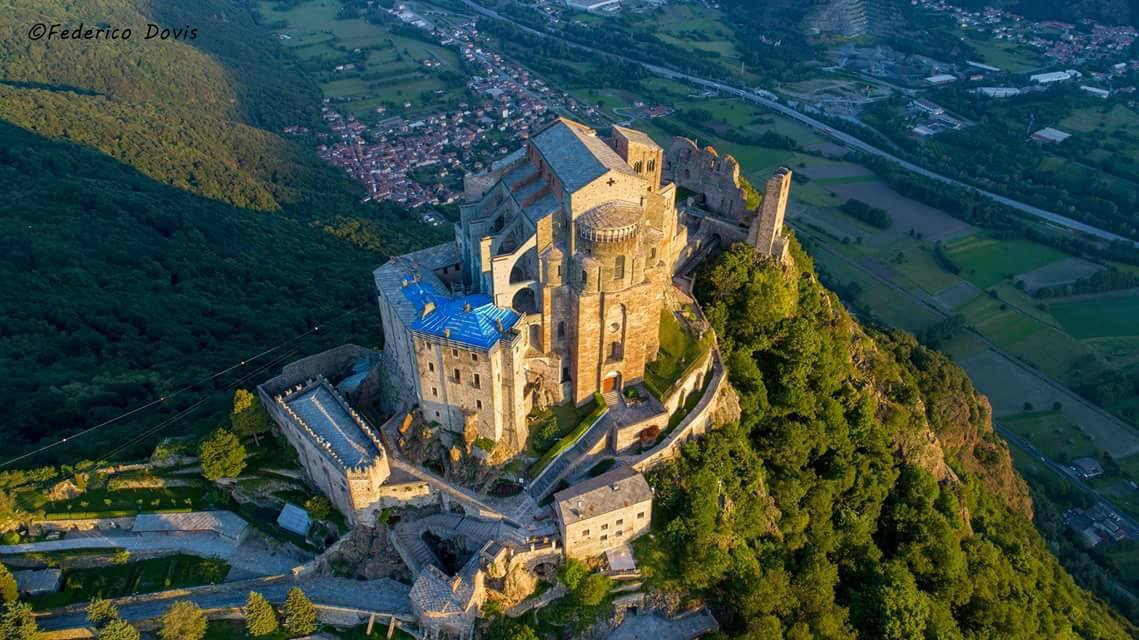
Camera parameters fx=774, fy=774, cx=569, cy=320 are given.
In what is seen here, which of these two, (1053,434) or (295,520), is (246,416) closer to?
(295,520)

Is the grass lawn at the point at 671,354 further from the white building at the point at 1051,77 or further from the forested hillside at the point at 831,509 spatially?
the white building at the point at 1051,77

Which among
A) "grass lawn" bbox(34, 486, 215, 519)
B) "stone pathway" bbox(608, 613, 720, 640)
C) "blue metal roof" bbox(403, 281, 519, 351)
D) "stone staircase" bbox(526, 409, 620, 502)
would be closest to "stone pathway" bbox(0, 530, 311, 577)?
"grass lawn" bbox(34, 486, 215, 519)

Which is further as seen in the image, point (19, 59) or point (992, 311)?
point (19, 59)

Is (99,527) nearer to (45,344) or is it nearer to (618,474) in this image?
(45,344)

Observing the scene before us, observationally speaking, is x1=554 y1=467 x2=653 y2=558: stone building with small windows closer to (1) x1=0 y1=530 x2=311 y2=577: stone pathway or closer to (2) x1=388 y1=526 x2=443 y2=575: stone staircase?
(2) x1=388 y1=526 x2=443 y2=575: stone staircase

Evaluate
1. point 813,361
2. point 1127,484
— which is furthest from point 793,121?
point 813,361

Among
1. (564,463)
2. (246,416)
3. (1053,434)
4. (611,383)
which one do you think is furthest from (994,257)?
(246,416)
